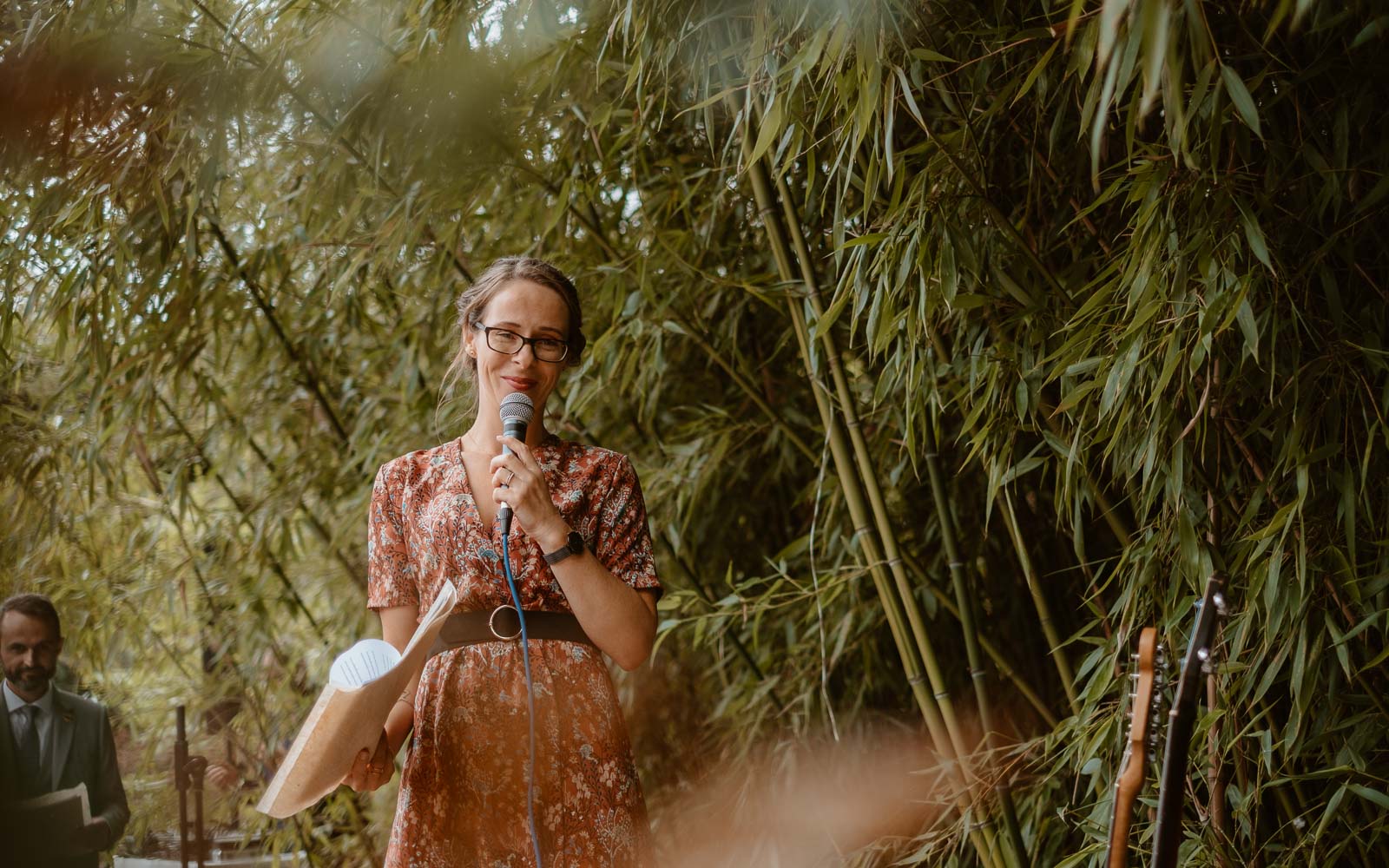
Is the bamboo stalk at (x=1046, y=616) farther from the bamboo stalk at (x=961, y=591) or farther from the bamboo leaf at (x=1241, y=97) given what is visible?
the bamboo leaf at (x=1241, y=97)

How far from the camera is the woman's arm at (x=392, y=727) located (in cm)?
134

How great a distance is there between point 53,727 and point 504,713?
1.45 meters

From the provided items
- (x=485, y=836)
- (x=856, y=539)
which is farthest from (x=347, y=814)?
(x=485, y=836)

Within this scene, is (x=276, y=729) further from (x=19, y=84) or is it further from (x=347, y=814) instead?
(x=19, y=84)

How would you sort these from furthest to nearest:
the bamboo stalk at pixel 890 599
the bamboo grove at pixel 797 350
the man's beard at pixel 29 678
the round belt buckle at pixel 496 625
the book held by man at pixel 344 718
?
the man's beard at pixel 29 678
the bamboo stalk at pixel 890 599
the bamboo grove at pixel 797 350
the round belt buckle at pixel 496 625
the book held by man at pixel 344 718

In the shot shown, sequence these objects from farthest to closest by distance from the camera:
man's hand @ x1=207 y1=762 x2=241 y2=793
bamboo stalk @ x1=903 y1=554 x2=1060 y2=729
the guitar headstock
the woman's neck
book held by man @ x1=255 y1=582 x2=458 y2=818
Answer: man's hand @ x1=207 y1=762 x2=241 y2=793
bamboo stalk @ x1=903 y1=554 x2=1060 y2=729
the woman's neck
book held by man @ x1=255 y1=582 x2=458 y2=818
the guitar headstock

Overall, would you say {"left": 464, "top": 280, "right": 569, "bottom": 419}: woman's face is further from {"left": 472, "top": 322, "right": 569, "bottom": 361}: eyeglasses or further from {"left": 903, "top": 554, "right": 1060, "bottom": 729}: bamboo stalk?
{"left": 903, "top": 554, "right": 1060, "bottom": 729}: bamboo stalk

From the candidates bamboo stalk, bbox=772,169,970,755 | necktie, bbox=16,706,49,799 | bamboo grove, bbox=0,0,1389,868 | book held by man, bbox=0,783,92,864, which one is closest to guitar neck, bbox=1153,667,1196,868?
bamboo grove, bbox=0,0,1389,868

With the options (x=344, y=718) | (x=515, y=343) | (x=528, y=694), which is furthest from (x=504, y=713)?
(x=515, y=343)

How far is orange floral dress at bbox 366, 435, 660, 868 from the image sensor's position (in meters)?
1.41

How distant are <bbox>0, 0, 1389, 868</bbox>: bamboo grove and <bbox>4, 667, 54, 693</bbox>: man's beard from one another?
0.65 meters

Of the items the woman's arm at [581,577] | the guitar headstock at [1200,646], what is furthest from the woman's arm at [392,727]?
the guitar headstock at [1200,646]

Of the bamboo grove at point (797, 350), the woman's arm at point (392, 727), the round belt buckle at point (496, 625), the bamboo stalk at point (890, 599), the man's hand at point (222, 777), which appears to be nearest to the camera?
the woman's arm at point (392, 727)

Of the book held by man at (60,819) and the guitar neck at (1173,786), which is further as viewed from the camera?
the book held by man at (60,819)
